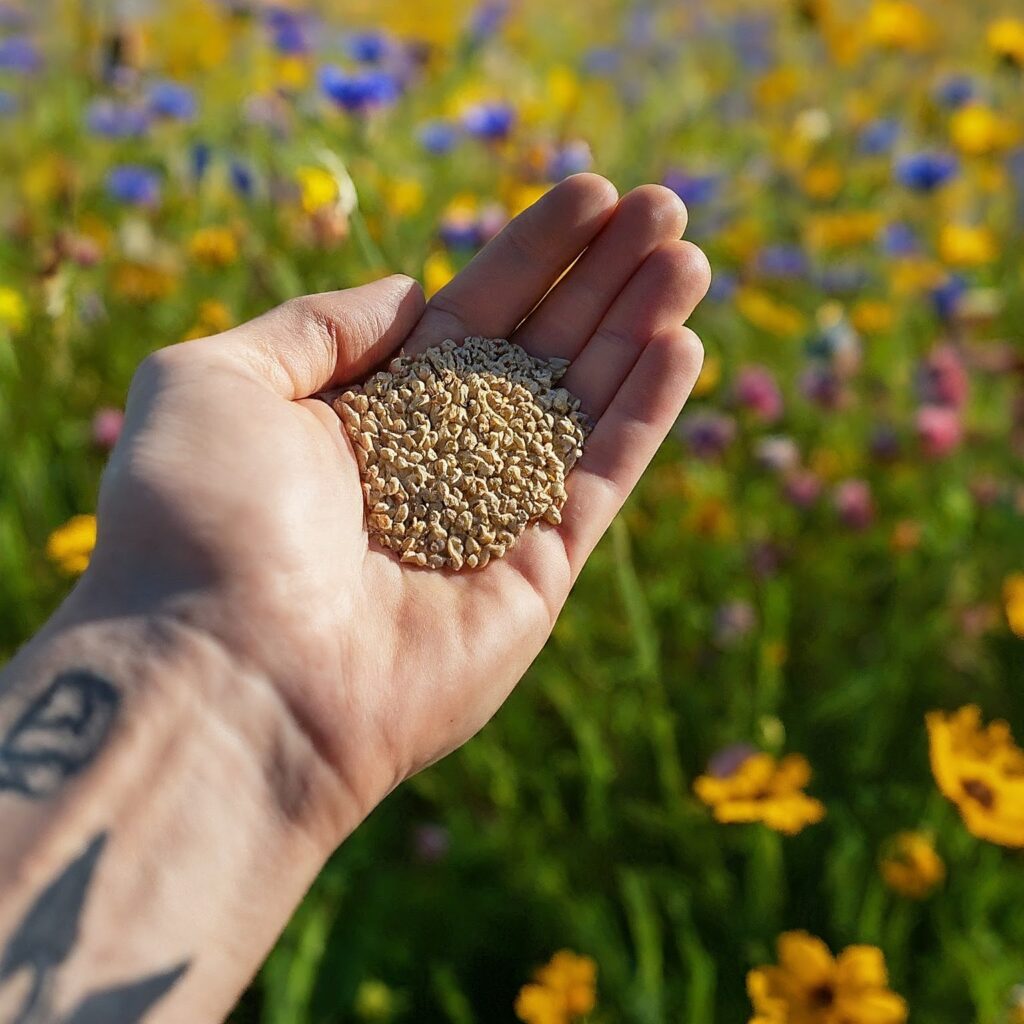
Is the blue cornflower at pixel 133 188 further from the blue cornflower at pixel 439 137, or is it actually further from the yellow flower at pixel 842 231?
the yellow flower at pixel 842 231

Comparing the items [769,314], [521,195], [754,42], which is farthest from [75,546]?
[754,42]

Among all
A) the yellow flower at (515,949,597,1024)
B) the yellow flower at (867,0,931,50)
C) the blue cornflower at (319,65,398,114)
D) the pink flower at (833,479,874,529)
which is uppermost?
the blue cornflower at (319,65,398,114)

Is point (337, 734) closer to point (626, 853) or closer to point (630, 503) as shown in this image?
point (626, 853)

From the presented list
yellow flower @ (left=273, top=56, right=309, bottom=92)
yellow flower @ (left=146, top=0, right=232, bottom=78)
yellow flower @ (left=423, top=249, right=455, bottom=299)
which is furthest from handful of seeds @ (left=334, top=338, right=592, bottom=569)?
yellow flower @ (left=146, top=0, right=232, bottom=78)

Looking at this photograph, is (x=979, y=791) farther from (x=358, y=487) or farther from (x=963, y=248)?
(x=963, y=248)

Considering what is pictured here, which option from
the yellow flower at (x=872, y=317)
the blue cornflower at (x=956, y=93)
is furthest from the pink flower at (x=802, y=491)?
the blue cornflower at (x=956, y=93)

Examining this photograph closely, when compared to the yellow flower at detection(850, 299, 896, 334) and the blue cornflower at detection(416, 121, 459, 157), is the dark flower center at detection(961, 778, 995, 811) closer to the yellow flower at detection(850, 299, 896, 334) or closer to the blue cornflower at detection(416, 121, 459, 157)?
the yellow flower at detection(850, 299, 896, 334)
